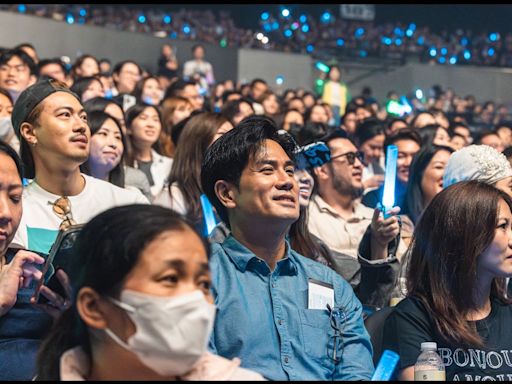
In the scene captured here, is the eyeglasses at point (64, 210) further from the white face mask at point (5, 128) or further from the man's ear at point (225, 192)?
the white face mask at point (5, 128)

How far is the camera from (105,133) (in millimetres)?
5238

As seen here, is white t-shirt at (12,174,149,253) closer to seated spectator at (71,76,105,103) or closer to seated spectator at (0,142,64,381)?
seated spectator at (0,142,64,381)

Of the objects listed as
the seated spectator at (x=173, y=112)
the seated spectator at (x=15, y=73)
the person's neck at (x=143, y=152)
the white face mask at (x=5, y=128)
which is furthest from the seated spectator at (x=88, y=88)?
the white face mask at (x=5, y=128)

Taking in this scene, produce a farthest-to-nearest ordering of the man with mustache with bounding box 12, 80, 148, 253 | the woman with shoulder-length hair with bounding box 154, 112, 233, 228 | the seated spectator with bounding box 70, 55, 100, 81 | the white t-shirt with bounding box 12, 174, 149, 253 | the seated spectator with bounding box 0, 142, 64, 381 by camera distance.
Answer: the seated spectator with bounding box 70, 55, 100, 81
the woman with shoulder-length hair with bounding box 154, 112, 233, 228
the man with mustache with bounding box 12, 80, 148, 253
the white t-shirt with bounding box 12, 174, 149, 253
the seated spectator with bounding box 0, 142, 64, 381

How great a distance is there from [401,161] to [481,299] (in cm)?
319

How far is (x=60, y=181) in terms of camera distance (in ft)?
13.6

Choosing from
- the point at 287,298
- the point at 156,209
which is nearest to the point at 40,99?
the point at 287,298

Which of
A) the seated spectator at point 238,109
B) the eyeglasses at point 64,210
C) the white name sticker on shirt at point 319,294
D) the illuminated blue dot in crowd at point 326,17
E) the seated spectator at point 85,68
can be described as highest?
the illuminated blue dot in crowd at point 326,17

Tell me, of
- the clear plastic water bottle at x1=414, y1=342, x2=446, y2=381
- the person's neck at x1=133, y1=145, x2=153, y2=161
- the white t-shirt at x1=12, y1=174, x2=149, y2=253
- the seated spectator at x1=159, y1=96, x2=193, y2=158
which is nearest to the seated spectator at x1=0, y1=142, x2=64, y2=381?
the white t-shirt at x1=12, y1=174, x2=149, y2=253

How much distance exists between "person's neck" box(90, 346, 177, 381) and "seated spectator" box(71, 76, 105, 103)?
16.9 feet

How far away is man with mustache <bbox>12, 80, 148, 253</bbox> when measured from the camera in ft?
13.1

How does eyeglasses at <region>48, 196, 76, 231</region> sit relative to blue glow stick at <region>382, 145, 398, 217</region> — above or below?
below

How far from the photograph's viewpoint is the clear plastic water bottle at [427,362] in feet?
10.5

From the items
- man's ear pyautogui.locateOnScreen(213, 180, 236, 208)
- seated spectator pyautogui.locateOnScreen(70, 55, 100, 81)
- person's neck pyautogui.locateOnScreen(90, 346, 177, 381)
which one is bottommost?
person's neck pyautogui.locateOnScreen(90, 346, 177, 381)
